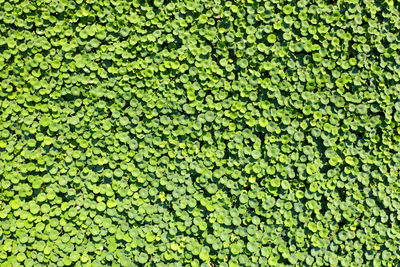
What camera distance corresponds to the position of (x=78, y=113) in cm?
273

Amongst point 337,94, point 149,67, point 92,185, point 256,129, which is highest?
point 337,94

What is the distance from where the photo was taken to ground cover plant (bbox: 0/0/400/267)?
267 centimetres

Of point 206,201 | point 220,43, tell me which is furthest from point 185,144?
point 220,43

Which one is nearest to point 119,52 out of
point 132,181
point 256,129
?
point 132,181

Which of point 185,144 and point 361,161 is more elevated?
point 361,161

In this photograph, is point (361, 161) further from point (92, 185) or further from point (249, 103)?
point (92, 185)

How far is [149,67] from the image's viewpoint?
2.70 meters

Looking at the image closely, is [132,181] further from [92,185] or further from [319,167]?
[319,167]

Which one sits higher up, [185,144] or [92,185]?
[185,144]

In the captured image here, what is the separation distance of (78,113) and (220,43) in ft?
4.34

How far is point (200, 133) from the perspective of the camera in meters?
2.77

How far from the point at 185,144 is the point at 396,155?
1808 mm

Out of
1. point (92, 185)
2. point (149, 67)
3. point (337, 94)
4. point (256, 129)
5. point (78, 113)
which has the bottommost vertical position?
point (92, 185)

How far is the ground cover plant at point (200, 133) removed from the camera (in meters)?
2.67
